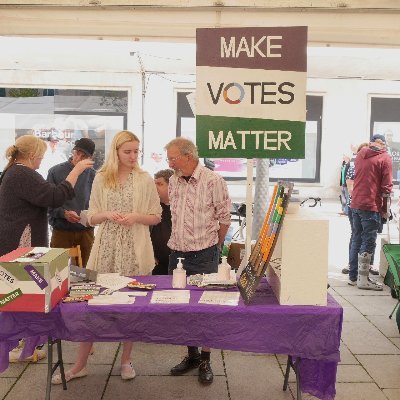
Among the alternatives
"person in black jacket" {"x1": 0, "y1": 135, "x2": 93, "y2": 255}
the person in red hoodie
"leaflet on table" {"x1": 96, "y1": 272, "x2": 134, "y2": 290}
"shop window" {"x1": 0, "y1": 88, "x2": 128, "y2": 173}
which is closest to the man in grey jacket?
"person in black jacket" {"x1": 0, "y1": 135, "x2": 93, "y2": 255}

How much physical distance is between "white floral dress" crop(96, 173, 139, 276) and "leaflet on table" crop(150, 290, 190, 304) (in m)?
0.50

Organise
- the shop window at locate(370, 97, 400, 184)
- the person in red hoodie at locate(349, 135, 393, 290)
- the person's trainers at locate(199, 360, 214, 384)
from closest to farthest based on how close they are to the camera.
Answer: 1. the person's trainers at locate(199, 360, 214, 384)
2. the person in red hoodie at locate(349, 135, 393, 290)
3. the shop window at locate(370, 97, 400, 184)

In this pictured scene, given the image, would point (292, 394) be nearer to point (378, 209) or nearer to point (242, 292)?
point (242, 292)

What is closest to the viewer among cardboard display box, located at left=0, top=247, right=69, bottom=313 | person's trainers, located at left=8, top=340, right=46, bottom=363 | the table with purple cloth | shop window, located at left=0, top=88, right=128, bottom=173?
cardboard display box, located at left=0, top=247, right=69, bottom=313

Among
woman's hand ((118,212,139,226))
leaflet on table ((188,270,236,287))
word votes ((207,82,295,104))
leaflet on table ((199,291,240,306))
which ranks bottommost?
leaflet on table ((199,291,240,306))

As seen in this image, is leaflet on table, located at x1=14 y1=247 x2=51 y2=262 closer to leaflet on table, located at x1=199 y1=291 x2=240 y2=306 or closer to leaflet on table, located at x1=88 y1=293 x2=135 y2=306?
leaflet on table, located at x1=88 y1=293 x2=135 y2=306

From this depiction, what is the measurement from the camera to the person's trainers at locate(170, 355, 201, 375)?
3113 millimetres

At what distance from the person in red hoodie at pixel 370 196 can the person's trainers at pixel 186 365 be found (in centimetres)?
268

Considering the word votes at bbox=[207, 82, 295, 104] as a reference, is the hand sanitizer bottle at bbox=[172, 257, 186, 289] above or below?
below

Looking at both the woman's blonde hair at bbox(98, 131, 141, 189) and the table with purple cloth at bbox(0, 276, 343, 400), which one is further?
the woman's blonde hair at bbox(98, 131, 141, 189)

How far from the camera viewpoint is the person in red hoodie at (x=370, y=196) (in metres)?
5.18

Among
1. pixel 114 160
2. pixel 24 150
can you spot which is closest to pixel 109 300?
pixel 114 160

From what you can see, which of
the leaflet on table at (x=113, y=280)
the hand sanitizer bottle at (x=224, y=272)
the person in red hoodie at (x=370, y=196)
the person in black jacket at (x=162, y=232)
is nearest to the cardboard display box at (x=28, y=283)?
the leaflet on table at (x=113, y=280)

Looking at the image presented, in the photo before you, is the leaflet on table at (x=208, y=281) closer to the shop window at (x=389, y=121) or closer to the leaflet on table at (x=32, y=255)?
the leaflet on table at (x=32, y=255)
